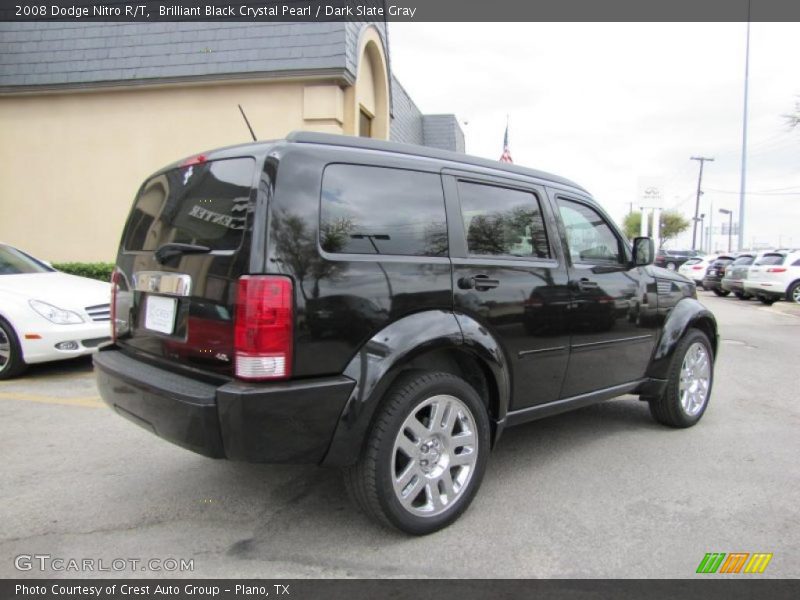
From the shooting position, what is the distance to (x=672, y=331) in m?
4.62

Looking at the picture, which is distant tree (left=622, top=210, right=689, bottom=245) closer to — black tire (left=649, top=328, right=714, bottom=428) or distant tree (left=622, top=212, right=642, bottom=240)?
distant tree (left=622, top=212, right=642, bottom=240)

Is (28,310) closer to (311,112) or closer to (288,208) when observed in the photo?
(288,208)

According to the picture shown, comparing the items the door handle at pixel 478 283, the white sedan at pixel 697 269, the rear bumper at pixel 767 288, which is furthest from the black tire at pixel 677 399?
the white sedan at pixel 697 269

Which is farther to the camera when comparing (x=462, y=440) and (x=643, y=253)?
(x=643, y=253)

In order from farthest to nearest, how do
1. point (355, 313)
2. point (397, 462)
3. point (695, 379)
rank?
point (695, 379) → point (397, 462) → point (355, 313)

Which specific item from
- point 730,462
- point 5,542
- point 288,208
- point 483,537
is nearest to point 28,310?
point 5,542

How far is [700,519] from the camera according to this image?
3203mm

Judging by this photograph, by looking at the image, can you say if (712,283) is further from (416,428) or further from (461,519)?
(416,428)

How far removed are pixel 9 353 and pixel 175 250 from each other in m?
4.19

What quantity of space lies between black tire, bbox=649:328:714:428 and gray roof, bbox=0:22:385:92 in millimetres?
7506

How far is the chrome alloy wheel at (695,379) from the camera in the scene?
4.76 m

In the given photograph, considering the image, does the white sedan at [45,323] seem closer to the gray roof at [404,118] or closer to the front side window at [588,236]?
the front side window at [588,236]

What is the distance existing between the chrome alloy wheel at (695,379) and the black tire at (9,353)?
6.04m
